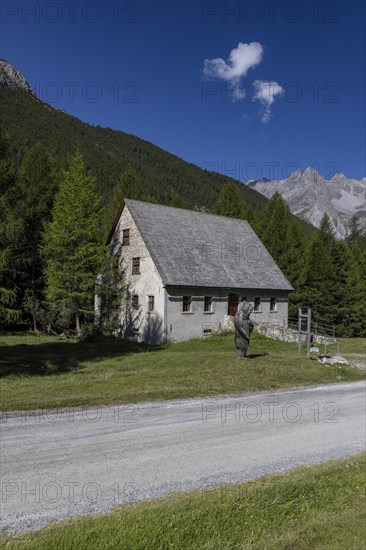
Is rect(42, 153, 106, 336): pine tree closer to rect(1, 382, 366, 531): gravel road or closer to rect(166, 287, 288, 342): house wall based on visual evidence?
rect(166, 287, 288, 342): house wall

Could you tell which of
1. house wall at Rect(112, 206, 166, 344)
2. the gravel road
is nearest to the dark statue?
the gravel road

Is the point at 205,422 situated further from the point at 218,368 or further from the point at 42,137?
the point at 42,137

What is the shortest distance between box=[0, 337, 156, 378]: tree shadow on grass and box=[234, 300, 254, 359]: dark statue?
6.87 meters

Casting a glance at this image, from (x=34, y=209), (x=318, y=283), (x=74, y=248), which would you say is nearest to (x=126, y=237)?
(x=74, y=248)

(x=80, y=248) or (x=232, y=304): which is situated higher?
(x=80, y=248)

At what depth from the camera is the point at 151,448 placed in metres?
8.89

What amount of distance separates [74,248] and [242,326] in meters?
15.3

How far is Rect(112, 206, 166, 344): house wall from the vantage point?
2908 centimetres

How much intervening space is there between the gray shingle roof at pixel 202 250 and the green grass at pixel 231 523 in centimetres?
2164

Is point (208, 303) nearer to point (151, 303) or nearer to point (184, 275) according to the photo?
point (184, 275)

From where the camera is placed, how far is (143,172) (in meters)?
148

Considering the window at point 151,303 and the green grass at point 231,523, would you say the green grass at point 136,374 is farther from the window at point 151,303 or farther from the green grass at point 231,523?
the green grass at point 231,523

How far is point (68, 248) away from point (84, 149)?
128827 mm

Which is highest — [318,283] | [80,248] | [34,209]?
[34,209]
